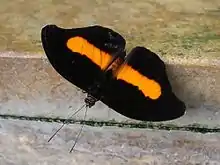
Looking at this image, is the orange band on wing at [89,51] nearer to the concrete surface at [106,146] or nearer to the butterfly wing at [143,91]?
the butterfly wing at [143,91]

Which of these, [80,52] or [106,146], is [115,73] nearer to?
[80,52]

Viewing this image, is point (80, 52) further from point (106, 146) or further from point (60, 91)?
point (106, 146)

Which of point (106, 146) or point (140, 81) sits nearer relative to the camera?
point (140, 81)

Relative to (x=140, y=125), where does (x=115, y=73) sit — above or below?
above

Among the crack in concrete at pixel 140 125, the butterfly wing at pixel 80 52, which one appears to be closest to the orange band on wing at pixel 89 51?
the butterfly wing at pixel 80 52

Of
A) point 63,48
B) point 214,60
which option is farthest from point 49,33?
point 214,60

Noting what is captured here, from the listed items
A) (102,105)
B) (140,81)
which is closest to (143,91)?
(140,81)
